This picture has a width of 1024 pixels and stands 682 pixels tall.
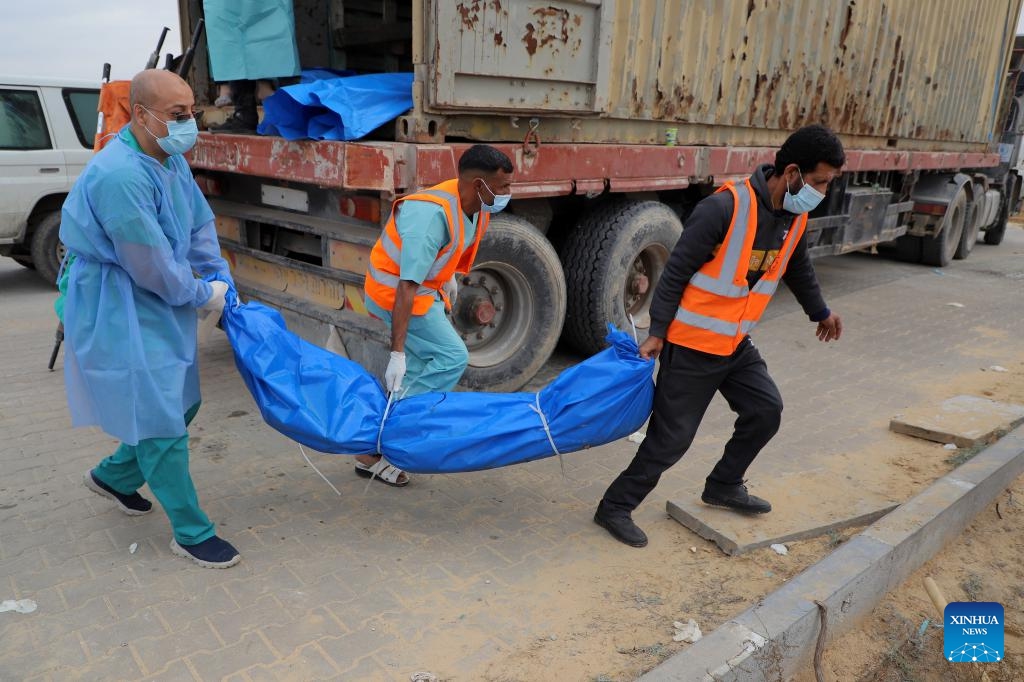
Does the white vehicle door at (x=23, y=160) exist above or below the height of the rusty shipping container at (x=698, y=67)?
below

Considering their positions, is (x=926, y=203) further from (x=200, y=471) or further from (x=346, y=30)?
(x=200, y=471)

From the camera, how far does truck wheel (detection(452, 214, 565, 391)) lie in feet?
13.9

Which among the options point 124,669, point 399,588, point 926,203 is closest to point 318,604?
point 399,588

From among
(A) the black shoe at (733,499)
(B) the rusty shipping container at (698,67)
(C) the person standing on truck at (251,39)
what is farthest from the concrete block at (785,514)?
(C) the person standing on truck at (251,39)

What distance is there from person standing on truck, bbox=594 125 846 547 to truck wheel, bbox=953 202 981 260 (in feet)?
30.0

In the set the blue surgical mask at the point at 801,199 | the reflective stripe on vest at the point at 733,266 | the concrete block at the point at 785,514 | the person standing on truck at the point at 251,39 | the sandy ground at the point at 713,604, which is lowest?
the sandy ground at the point at 713,604

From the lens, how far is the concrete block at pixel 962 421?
407cm

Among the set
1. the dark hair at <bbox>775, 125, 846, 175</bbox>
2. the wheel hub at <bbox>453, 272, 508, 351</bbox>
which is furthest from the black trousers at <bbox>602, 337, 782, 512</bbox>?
the wheel hub at <bbox>453, 272, 508, 351</bbox>

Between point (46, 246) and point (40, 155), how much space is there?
2.72 feet

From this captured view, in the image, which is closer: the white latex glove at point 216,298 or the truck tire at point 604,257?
the white latex glove at point 216,298

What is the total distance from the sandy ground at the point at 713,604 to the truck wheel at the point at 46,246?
6341 mm

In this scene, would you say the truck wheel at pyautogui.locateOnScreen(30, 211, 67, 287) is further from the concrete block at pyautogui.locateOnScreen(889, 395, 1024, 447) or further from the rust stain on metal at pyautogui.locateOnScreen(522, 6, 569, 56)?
the concrete block at pyautogui.locateOnScreen(889, 395, 1024, 447)

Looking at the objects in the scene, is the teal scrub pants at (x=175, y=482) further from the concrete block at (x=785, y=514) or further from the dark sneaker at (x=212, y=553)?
the concrete block at (x=785, y=514)

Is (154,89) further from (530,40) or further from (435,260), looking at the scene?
(530,40)
